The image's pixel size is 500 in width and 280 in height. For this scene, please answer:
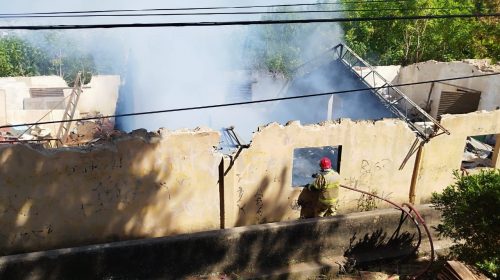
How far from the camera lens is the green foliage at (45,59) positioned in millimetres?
32178

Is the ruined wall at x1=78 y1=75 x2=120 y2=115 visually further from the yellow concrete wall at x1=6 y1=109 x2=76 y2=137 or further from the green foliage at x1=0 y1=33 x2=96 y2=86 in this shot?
the green foliage at x1=0 y1=33 x2=96 y2=86

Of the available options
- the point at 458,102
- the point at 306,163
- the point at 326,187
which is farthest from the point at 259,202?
the point at 458,102

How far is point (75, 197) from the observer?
7543 mm

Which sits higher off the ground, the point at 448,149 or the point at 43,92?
the point at 448,149

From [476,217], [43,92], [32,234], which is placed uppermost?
[476,217]

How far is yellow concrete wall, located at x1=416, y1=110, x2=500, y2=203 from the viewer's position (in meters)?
9.77

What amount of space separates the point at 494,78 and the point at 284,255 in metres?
13.0

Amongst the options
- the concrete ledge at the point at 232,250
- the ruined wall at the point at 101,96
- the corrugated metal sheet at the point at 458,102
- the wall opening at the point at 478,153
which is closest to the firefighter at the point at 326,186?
the concrete ledge at the point at 232,250

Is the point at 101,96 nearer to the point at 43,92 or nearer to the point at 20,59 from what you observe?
the point at 43,92

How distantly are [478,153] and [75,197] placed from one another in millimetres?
12547

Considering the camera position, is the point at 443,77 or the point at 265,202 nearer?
the point at 265,202

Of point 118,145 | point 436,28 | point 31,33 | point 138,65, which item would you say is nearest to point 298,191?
point 118,145

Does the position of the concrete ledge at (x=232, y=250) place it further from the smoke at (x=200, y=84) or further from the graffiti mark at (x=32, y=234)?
the smoke at (x=200, y=84)

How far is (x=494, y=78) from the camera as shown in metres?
15.9
